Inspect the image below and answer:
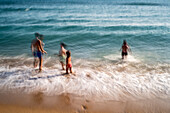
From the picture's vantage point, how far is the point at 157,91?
17.5 ft

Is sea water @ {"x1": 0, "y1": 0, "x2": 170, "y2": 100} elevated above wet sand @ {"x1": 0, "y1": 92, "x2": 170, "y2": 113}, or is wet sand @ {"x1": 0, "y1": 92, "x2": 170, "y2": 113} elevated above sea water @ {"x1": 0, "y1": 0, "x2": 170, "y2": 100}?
sea water @ {"x1": 0, "y1": 0, "x2": 170, "y2": 100}

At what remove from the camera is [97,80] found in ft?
20.0

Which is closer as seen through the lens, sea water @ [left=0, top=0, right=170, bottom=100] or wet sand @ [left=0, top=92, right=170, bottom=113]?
wet sand @ [left=0, top=92, right=170, bottom=113]

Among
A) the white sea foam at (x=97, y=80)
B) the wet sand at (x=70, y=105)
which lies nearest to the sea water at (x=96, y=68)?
the white sea foam at (x=97, y=80)

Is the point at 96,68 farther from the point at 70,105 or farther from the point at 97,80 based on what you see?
the point at 70,105

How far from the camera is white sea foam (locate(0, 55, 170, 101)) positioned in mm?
5211

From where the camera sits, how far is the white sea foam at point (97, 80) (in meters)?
5.21

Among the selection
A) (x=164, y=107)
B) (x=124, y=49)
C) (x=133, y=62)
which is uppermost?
(x=124, y=49)

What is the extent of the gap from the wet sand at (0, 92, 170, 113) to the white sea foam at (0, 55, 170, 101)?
0.29 meters

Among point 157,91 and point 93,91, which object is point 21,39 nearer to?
point 93,91

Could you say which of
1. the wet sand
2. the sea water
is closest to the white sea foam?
the sea water

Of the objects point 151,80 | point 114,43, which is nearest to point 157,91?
point 151,80

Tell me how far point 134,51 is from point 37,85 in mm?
7162

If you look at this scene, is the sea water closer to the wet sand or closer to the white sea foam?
the white sea foam
